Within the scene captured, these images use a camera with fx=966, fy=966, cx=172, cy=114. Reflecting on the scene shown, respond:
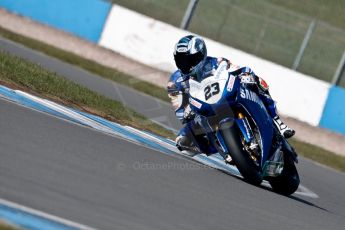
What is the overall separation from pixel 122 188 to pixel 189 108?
2983 millimetres

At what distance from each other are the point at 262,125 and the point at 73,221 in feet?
13.8

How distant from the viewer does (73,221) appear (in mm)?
5816

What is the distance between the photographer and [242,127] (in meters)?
9.65

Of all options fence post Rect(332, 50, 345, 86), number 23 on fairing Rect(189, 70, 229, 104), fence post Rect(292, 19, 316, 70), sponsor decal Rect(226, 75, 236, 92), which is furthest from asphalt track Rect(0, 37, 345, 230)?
fence post Rect(292, 19, 316, 70)

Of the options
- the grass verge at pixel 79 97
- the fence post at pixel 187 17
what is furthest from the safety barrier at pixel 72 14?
the grass verge at pixel 79 97

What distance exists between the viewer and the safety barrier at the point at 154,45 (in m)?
19.1

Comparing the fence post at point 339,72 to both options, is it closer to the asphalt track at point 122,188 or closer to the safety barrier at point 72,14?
the safety barrier at point 72,14

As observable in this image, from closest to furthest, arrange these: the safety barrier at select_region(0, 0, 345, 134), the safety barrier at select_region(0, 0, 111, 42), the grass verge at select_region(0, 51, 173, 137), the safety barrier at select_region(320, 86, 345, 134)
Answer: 1. the grass verge at select_region(0, 51, 173, 137)
2. the safety barrier at select_region(320, 86, 345, 134)
3. the safety barrier at select_region(0, 0, 345, 134)
4. the safety barrier at select_region(0, 0, 111, 42)

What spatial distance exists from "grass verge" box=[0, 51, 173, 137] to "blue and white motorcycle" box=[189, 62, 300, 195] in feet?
11.1

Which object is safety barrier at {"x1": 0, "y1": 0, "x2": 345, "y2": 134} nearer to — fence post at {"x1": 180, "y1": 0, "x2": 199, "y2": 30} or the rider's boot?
fence post at {"x1": 180, "y1": 0, "x2": 199, "y2": 30}

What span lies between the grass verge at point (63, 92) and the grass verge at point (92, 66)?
481 centimetres

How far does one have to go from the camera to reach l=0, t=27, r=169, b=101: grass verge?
20234 millimetres

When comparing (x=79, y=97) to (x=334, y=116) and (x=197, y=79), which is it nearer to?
(x=197, y=79)

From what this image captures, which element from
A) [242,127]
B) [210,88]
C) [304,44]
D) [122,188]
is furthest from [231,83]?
[304,44]
